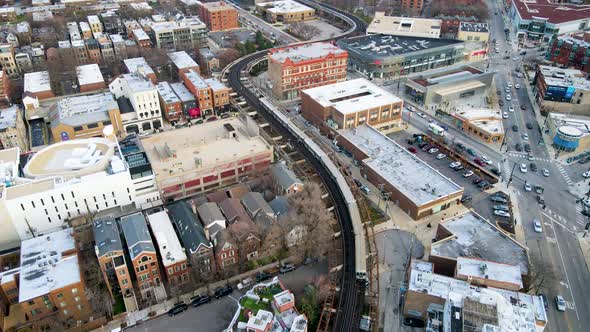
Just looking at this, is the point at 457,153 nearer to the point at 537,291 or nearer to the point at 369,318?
the point at 537,291

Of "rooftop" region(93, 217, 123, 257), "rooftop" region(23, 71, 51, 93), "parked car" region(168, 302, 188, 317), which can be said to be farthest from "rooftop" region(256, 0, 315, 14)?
"parked car" region(168, 302, 188, 317)

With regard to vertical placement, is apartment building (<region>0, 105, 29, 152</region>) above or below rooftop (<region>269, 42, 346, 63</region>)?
below

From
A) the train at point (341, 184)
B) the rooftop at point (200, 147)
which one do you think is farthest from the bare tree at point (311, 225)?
the rooftop at point (200, 147)

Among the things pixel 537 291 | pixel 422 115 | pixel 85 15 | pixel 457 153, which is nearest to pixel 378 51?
pixel 422 115

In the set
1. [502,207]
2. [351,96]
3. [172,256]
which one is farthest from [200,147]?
[502,207]

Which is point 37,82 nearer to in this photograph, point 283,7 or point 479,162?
point 283,7

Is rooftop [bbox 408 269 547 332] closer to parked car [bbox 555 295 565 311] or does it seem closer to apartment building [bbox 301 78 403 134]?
parked car [bbox 555 295 565 311]

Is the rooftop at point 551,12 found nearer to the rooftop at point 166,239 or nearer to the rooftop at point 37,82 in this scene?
the rooftop at point 166,239
